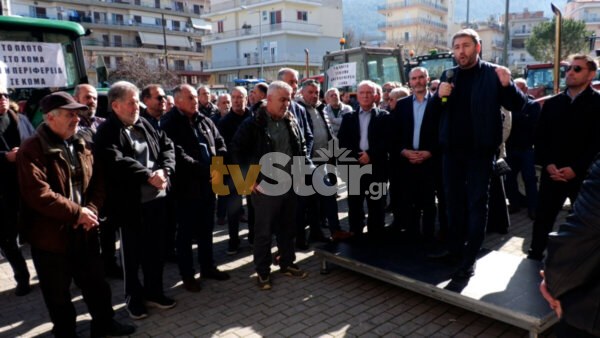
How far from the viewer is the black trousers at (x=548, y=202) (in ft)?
14.5

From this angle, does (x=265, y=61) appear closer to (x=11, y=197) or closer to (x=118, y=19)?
(x=118, y=19)

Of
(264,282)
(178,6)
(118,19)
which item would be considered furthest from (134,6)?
(264,282)

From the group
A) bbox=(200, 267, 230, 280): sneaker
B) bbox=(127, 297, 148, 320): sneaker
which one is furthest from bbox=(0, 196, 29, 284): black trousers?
bbox=(200, 267, 230, 280): sneaker

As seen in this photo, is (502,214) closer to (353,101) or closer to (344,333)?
(344,333)

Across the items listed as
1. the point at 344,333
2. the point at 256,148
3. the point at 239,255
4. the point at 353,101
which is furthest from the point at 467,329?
the point at 353,101

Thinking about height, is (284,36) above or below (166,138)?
above

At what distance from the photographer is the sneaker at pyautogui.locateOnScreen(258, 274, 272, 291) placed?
4.62 metres

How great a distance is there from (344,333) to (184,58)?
57.6 m

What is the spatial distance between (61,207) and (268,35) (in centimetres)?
5123

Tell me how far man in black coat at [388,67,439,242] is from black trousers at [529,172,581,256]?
3.69 feet

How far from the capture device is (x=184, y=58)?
5719 cm

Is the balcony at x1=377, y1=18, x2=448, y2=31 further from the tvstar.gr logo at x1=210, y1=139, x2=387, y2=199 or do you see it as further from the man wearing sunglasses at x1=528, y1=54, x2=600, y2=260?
the man wearing sunglasses at x1=528, y1=54, x2=600, y2=260

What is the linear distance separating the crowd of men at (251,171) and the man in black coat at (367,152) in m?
0.01

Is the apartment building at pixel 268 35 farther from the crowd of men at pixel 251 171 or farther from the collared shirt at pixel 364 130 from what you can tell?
the crowd of men at pixel 251 171
